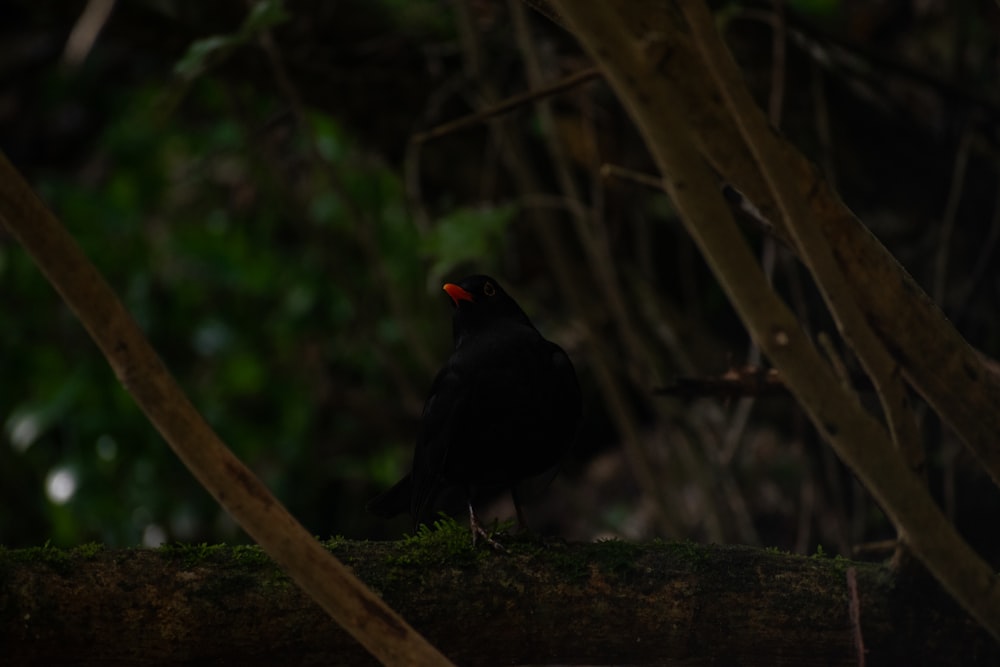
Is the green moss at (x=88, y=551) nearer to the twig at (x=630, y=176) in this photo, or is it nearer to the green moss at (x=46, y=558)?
the green moss at (x=46, y=558)

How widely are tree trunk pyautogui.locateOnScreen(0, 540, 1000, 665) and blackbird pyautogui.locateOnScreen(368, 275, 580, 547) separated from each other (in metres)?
A: 0.69

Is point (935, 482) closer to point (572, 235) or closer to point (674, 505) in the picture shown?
point (674, 505)

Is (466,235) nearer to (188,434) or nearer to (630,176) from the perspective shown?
(630,176)

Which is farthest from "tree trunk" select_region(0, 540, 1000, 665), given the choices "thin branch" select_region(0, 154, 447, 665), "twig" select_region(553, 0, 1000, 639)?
"thin branch" select_region(0, 154, 447, 665)

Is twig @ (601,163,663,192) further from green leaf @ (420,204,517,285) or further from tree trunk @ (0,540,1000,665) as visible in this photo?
green leaf @ (420,204,517,285)

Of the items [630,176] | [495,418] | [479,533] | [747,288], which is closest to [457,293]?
[495,418]

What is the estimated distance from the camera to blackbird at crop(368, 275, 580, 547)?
3076mm

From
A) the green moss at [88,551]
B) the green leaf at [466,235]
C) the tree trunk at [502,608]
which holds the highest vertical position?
the green leaf at [466,235]

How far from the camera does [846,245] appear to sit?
73.3 inches

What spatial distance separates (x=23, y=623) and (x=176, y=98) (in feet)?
7.96

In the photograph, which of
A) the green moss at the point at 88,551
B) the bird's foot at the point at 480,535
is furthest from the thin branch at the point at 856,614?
the green moss at the point at 88,551

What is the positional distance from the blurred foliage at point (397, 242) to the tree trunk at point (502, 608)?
1.74 m

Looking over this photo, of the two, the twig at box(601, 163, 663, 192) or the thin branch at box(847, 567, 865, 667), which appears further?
the twig at box(601, 163, 663, 192)

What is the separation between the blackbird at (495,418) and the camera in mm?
3076
